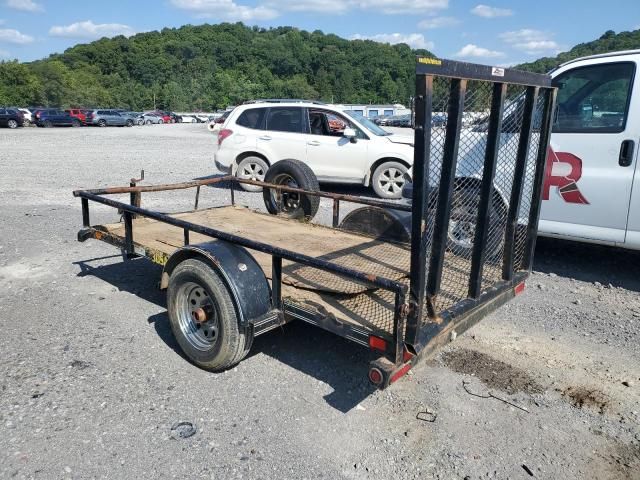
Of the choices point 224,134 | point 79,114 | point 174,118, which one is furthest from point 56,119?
point 224,134

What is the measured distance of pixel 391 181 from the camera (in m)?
10.4

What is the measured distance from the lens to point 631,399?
3.55 m

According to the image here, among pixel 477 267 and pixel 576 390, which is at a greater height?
pixel 477 267

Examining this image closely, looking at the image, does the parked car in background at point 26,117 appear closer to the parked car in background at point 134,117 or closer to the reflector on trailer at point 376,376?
the parked car in background at point 134,117

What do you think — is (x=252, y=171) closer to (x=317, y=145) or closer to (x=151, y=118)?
(x=317, y=145)

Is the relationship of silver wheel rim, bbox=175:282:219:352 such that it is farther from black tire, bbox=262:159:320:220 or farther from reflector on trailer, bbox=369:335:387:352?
black tire, bbox=262:159:320:220

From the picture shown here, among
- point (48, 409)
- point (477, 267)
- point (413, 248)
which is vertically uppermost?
point (413, 248)

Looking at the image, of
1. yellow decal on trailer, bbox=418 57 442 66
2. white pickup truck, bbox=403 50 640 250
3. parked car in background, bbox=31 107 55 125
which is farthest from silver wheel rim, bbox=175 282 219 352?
parked car in background, bbox=31 107 55 125

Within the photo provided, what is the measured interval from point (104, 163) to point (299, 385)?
572 inches

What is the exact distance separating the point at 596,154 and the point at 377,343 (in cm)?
366

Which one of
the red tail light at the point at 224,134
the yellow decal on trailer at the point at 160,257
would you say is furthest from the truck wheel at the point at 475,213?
the red tail light at the point at 224,134

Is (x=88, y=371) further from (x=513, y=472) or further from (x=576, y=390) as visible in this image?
(x=576, y=390)

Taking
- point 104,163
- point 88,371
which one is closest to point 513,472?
point 88,371

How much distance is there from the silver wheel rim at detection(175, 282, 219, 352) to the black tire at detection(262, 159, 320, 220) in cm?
281
